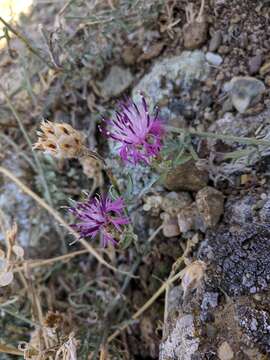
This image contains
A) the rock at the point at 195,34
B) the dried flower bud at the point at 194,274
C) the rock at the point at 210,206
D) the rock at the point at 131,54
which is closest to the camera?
the dried flower bud at the point at 194,274

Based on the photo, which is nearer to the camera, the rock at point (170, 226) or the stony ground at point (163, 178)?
the stony ground at point (163, 178)

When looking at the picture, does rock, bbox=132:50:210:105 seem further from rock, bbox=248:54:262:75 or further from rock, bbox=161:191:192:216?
rock, bbox=161:191:192:216

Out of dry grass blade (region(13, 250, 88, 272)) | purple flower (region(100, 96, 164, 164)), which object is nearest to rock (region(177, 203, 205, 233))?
purple flower (region(100, 96, 164, 164))

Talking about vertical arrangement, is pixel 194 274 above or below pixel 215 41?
below

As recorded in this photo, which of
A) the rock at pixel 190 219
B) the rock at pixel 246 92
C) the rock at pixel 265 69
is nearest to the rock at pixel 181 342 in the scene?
the rock at pixel 190 219

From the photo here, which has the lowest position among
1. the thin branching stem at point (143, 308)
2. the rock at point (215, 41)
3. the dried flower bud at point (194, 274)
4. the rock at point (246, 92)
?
the thin branching stem at point (143, 308)

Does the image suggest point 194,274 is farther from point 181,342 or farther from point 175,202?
point 175,202

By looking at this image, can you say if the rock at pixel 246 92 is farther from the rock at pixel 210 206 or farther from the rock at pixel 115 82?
the rock at pixel 115 82

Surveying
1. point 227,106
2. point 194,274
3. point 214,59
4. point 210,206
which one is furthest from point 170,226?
point 214,59
